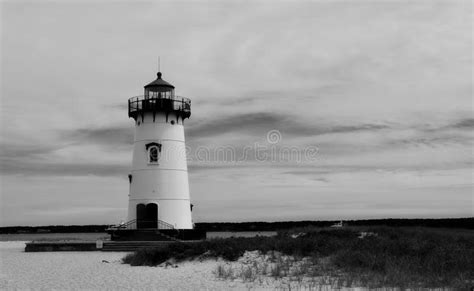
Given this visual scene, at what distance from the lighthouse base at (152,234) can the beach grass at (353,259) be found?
369 inches

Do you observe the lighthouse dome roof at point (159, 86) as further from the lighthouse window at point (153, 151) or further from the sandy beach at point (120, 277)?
the sandy beach at point (120, 277)

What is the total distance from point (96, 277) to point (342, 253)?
7702 mm

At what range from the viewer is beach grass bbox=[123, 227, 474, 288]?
1510 centimetres

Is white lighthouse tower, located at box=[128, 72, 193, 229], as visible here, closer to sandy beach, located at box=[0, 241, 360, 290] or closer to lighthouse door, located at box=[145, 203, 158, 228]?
lighthouse door, located at box=[145, 203, 158, 228]

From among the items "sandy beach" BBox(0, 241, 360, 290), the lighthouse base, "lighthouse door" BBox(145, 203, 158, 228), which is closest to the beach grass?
"sandy beach" BBox(0, 241, 360, 290)

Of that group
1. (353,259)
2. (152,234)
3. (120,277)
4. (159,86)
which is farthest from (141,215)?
(353,259)

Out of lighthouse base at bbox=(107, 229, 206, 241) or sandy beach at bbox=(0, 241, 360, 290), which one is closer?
sandy beach at bbox=(0, 241, 360, 290)

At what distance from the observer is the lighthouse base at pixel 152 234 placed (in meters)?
33.2

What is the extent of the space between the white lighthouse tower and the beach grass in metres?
10.6

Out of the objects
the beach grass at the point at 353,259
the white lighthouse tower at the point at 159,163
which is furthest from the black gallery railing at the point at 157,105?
the beach grass at the point at 353,259

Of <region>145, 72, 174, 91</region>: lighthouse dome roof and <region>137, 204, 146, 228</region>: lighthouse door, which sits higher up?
<region>145, 72, 174, 91</region>: lighthouse dome roof

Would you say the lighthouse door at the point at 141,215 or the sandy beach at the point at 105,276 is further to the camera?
the lighthouse door at the point at 141,215

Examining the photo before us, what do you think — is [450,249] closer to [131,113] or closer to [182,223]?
[182,223]

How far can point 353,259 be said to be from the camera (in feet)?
58.5
